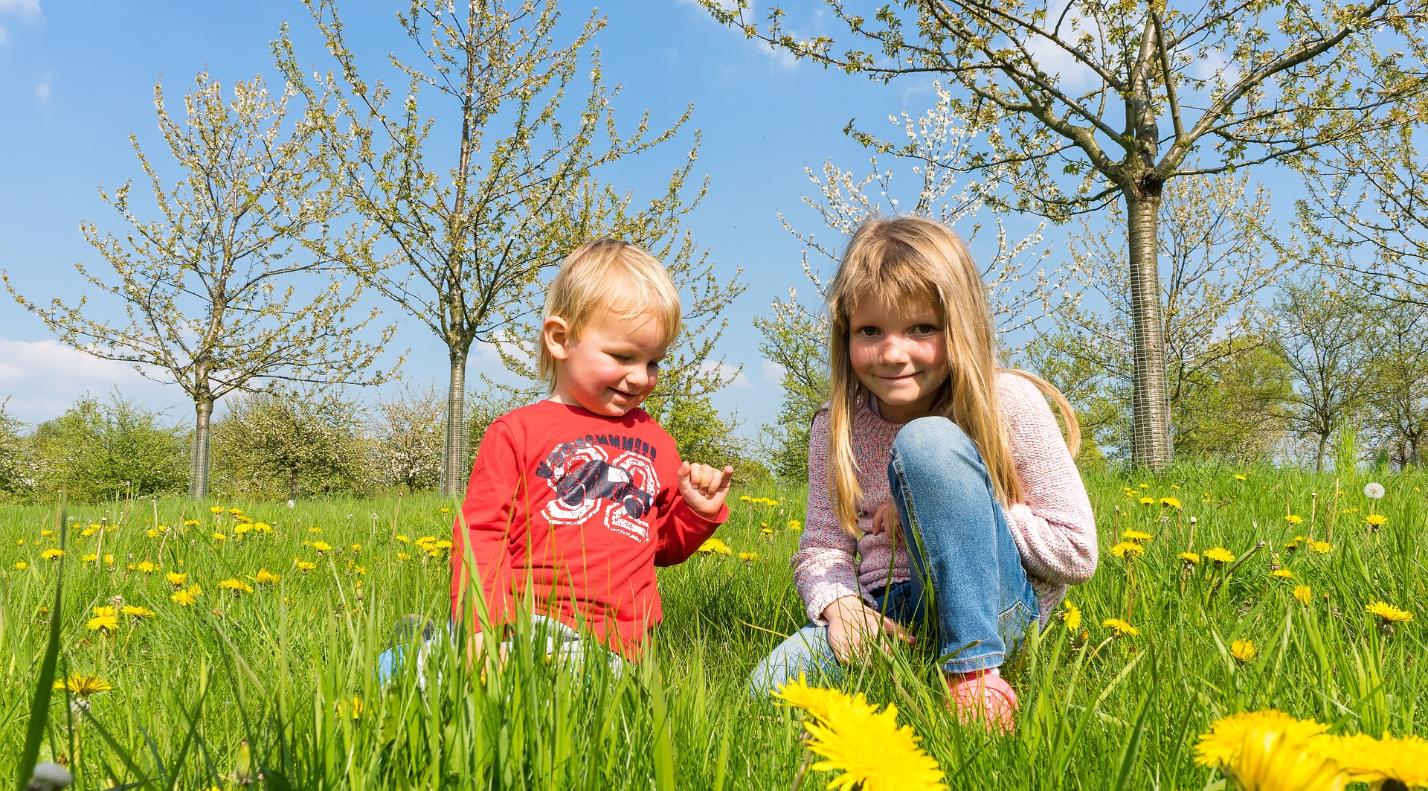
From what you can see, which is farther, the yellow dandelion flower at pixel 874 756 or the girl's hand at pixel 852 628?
the girl's hand at pixel 852 628

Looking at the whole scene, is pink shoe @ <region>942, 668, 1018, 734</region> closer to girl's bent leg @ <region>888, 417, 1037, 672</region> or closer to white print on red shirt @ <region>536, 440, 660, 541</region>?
girl's bent leg @ <region>888, 417, 1037, 672</region>

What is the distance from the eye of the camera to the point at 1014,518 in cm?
197

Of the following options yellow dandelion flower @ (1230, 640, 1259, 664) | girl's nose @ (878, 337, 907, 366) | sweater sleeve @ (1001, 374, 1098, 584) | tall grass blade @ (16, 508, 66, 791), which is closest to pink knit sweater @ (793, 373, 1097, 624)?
sweater sleeve @ (1001, 374, 1098, 584)

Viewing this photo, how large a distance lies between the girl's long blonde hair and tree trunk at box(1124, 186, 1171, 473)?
646cm

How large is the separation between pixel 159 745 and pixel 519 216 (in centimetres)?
1046

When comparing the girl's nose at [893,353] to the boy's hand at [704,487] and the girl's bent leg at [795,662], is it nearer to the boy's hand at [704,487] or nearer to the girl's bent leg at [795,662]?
the boy's hand at [704,487]

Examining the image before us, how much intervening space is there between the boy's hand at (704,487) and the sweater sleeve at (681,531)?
0.10 ft

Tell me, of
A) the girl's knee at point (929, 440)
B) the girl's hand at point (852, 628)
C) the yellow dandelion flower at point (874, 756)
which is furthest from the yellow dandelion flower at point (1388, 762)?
the girl's knee at point (929, 440)

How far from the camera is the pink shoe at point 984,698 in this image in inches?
52.6

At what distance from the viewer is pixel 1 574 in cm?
262

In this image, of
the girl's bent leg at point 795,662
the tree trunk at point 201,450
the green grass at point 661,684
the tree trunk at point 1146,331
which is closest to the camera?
the green grass at point 661,684

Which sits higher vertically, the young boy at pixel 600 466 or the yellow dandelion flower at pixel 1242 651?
the young boy at pixel 600 466

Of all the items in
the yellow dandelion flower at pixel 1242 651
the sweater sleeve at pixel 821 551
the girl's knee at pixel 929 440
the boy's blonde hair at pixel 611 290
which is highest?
the boy's blonde hair at pixel 611 290

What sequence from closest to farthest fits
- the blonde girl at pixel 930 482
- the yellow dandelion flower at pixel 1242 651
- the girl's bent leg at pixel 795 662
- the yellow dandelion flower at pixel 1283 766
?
the yellow dandelion flower at pixel 1283 766 → the yellow dandelion flower at pixel 1242 651 → the girl's bent leg at pixel 795 662 → the blonde girl at pixel 930 482
